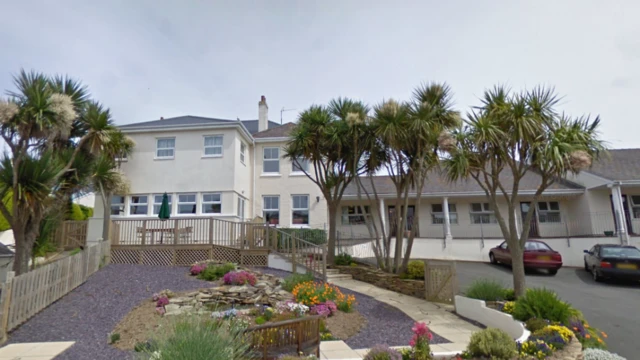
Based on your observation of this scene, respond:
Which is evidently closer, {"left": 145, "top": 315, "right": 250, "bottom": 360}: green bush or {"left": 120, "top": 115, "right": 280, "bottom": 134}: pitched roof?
{"left": 145, "top": 315, "right": 250, "bottom": 360}: green bush

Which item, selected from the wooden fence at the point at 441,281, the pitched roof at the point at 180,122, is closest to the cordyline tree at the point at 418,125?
the wooden fence at the point at 441,281

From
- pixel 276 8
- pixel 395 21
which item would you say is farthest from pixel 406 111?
pixel 276 8

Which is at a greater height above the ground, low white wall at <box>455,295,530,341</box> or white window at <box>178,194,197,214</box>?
white window at <box>178,194,197,214</box>

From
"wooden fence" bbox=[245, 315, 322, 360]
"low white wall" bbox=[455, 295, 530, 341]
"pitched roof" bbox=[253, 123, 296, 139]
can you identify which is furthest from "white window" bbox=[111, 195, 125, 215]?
"low white wall" bbox=[455, 295, 530, 341]

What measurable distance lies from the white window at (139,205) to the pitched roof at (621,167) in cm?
2264

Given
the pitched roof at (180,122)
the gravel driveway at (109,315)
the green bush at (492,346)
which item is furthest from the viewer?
the pitched roof at (180,122)

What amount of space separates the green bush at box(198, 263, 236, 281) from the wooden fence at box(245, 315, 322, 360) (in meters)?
6.92

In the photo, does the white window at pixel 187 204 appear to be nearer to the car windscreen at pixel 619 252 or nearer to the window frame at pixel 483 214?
the window frame at pixel 483 214

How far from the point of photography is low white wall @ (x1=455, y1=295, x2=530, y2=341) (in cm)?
684

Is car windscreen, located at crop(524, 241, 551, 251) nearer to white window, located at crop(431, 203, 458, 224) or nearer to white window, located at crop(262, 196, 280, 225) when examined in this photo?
white window, located at crop(431, 203, 458, 224)

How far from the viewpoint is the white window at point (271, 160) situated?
816 inches

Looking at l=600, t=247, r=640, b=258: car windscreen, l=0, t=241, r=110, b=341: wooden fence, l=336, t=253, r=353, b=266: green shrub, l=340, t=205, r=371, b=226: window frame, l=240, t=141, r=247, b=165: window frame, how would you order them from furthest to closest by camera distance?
1. l=340, t=205, r=371, b=226: window frame
2. l=240, t=141, r=247, b=165: window frame
3. l=336, t=253, r=353, b=266: green shrub
4. l=600, t=247, r=640, b=258: car windscreen
5. l=0, t=241, r=110, b=341: wooden fence

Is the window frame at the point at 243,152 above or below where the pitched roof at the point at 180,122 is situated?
below

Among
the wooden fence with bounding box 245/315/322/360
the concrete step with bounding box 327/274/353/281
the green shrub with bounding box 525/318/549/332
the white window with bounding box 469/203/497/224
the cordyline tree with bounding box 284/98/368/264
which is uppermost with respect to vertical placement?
the cordyline tree with bounding box 284/98/368/264
